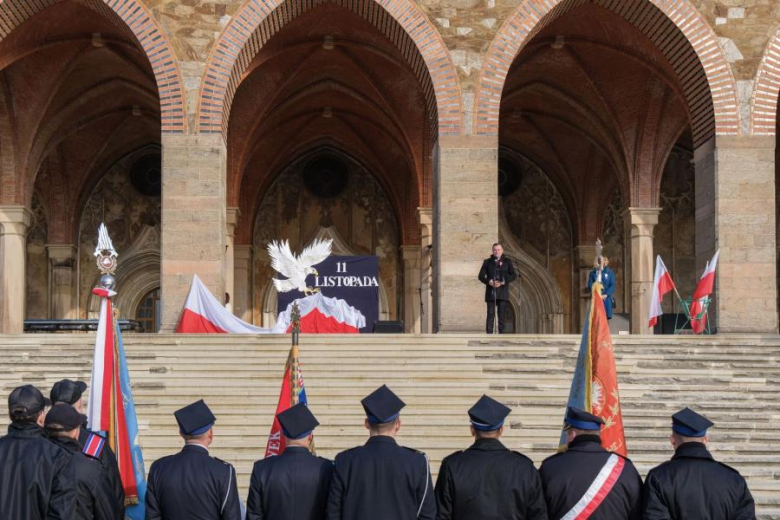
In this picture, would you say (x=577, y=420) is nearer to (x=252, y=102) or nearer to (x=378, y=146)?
(x=252, y=102)

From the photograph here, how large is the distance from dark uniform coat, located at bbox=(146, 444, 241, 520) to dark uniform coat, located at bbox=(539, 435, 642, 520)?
4.86 ft

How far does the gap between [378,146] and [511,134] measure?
115 inches

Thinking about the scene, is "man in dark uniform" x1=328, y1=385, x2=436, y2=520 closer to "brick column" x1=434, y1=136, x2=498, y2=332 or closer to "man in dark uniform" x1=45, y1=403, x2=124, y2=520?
"man in dark uniform" x1=45, y1=403, x2=124, y2=520

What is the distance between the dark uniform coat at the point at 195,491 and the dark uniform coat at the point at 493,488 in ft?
3.29

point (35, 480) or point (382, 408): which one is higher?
point (382, 408)

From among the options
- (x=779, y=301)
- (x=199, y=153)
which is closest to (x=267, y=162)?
(x=199, y=153)

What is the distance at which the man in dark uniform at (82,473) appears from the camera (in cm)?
468

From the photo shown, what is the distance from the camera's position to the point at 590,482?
4.78 meters

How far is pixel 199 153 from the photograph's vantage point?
577 inches

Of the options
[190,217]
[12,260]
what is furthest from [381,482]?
[12,260]

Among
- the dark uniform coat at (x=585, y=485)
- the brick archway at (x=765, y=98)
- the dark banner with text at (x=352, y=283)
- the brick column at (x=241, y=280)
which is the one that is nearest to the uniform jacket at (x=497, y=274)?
the dark banner with text at (x=352, y=283)

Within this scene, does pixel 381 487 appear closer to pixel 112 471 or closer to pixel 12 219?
pixel 112 471

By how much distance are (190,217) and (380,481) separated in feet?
33.9

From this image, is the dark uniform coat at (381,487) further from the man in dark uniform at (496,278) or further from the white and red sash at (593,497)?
the man in dark uniform at (496,278)
